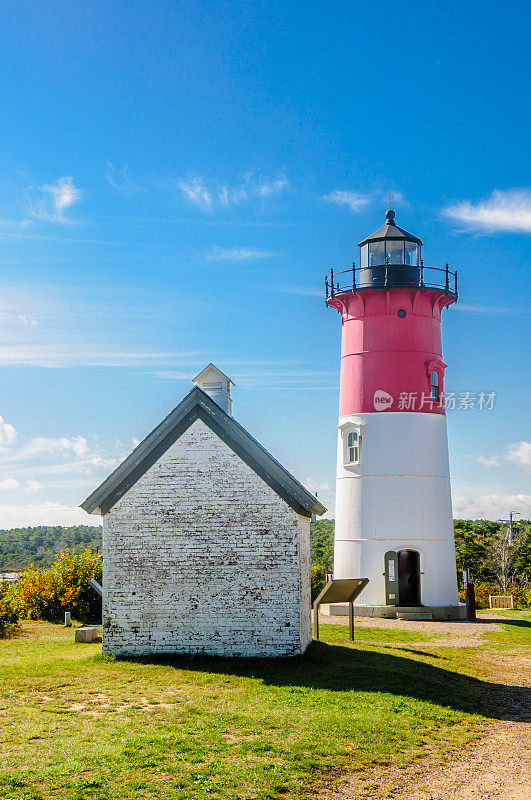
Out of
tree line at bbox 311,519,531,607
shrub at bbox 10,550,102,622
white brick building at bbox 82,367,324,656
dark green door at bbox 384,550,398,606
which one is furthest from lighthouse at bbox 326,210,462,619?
tree line at bbox 311,519,531,607

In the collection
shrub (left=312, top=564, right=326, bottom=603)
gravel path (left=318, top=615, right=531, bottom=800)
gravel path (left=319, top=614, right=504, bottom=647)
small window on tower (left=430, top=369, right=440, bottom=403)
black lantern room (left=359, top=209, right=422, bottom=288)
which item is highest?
black lantern room (left=359, top=209, right=422, bottom=288)

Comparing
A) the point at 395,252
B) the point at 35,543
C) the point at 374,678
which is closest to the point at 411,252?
the point at 395,252

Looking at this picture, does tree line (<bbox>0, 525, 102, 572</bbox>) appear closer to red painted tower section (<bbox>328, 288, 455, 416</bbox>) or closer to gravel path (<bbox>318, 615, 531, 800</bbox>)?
red painted tower section (<bbox>328, 288, 455, 416</bbox>)

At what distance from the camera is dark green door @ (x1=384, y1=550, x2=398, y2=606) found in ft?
86.9

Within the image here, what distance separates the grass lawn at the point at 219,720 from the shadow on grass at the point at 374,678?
0.04 meters

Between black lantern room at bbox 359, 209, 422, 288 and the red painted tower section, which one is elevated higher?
black lantern room at bbox 359, 209, 422, 288

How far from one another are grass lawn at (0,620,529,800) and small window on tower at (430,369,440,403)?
41.5ft

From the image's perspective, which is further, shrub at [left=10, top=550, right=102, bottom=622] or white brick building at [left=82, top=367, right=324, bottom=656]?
shrub at [left=10, top=550, right=102, bottom=622]

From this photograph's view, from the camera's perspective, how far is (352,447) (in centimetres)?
2792

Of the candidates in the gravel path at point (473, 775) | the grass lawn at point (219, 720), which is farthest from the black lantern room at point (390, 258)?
the gravel path at point (473, 775)

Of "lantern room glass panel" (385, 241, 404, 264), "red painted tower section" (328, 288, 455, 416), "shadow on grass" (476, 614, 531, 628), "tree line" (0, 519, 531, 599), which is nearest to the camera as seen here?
"shadow on grass" (476, 614, 531, 628)

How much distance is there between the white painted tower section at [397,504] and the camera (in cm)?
2683

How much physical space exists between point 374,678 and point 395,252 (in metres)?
18.3

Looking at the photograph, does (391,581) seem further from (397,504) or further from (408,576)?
(397,504)
